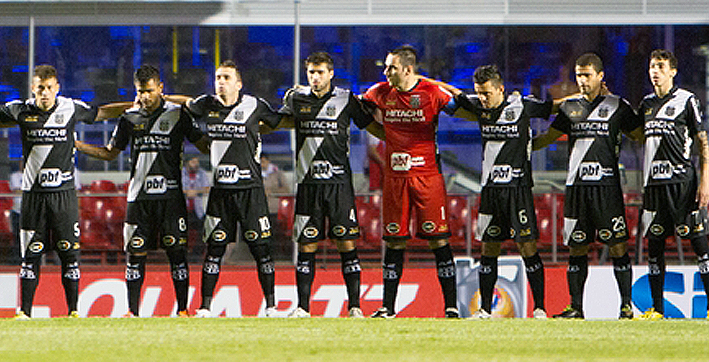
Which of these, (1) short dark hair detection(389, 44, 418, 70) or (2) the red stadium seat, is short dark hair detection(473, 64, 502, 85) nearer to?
(1) short dark hair detection(389, 44, 418, 70)

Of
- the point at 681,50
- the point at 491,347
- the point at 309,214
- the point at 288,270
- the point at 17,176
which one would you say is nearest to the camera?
the point at 491,347

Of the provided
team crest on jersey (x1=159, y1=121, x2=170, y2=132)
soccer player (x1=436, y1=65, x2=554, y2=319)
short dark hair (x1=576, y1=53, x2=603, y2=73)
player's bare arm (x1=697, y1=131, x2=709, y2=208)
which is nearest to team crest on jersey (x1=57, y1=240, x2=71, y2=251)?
team crest on jersey (x1=159, y1=121, x2=170, y2=132)

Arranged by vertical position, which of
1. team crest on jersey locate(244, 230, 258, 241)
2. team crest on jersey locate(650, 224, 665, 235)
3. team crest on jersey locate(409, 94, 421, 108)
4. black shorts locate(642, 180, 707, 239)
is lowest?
team crest on jersey locate(244, 230, 258, 241)

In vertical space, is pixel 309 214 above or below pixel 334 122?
below

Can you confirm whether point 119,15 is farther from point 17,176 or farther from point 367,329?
point 367,329

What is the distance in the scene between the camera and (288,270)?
1184 centimetres

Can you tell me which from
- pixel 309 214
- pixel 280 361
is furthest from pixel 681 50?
pixel 280 361

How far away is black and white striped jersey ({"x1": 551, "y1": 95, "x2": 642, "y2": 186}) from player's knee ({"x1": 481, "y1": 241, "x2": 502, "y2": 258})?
0.70m

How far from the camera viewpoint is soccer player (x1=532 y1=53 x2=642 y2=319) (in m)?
8.30

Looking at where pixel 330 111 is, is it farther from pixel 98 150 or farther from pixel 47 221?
pixel 47 221

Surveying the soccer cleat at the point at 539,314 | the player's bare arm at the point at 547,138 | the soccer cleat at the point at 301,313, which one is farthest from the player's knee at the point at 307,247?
the player's bare arm at the point at 547,138

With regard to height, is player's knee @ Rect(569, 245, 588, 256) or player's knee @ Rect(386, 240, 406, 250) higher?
player's knee @ Rect(386, 240, 406, 250)

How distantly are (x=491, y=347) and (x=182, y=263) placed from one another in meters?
3.33

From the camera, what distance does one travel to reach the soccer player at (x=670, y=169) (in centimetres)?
834
